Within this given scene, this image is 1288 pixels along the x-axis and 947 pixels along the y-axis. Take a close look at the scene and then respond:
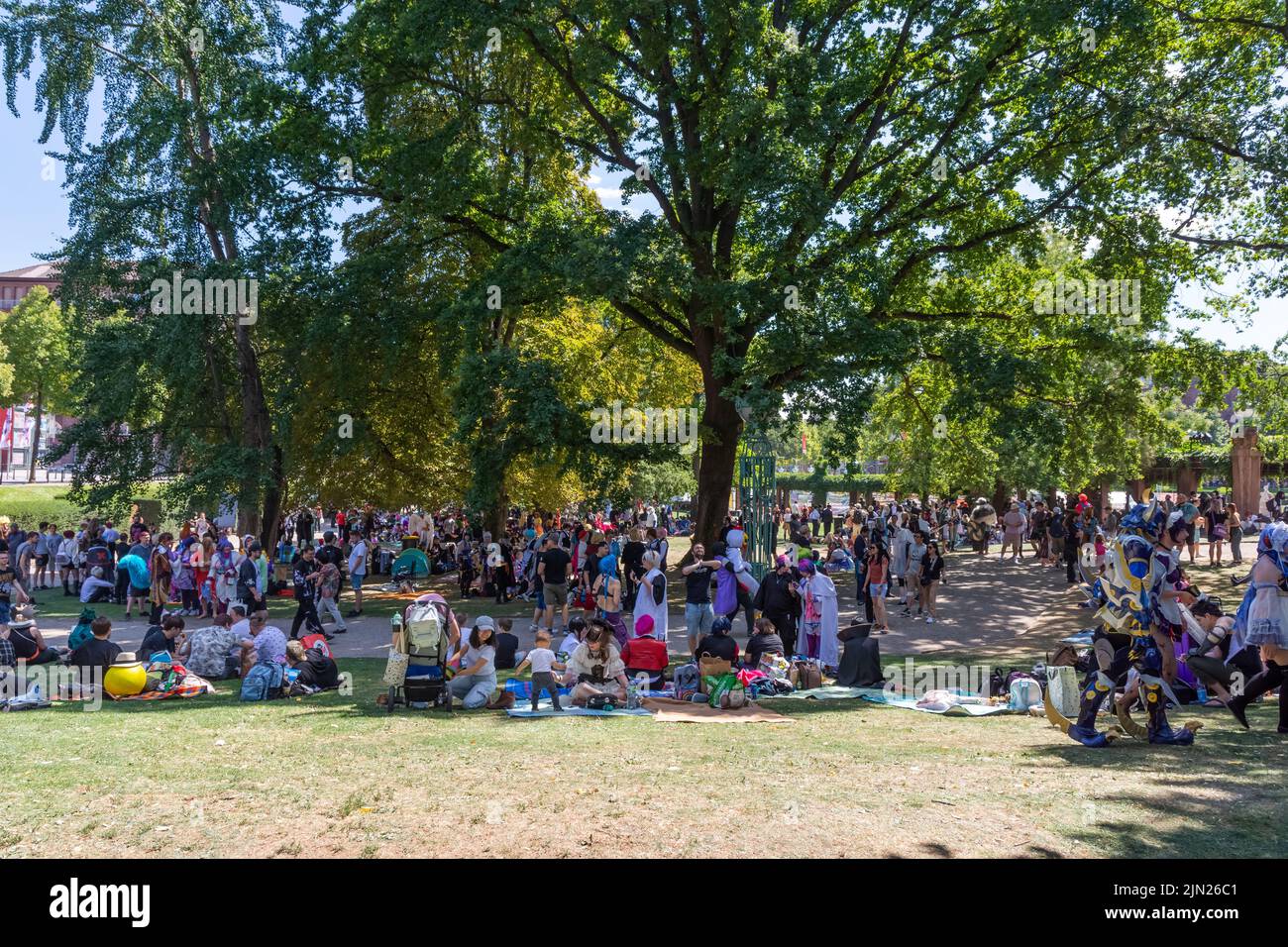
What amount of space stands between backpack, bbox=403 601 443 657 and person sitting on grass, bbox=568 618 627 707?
66.0 inches

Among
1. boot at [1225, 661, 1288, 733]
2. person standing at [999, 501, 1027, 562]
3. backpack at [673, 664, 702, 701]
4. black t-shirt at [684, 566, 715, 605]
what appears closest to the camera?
boot at [1225, 661, 1288, 733]

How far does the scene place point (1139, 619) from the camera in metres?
8.17

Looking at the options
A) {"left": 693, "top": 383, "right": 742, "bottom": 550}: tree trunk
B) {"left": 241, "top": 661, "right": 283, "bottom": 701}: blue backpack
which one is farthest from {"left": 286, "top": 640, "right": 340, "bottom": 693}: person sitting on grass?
{"left": 693, "top": 383, "right": 742, "bottom": 550}: tree trunk

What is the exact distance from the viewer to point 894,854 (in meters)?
5.38

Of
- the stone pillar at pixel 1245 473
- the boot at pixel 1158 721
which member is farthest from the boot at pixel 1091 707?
the stone pillar at pixel 1245 473

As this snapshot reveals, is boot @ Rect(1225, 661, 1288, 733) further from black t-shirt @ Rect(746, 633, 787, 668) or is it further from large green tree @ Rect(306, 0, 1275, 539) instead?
large green tree @ Rect(306, 0, 1275, 539)

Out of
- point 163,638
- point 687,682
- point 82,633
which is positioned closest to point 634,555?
point 687,682

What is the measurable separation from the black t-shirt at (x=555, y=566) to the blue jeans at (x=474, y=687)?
643 centimetres

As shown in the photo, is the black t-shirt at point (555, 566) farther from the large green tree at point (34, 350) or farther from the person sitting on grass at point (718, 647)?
the large green tree at point (34, 350)

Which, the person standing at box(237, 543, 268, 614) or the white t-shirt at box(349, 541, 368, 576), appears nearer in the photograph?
the person standing at box(237, 543, 268, 614)

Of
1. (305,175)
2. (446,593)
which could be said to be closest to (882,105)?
(305,175)

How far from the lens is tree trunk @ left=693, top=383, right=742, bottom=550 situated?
858 inches

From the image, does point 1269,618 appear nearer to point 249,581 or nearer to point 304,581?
point 304,581

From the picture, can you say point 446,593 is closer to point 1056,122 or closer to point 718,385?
point 718,385
